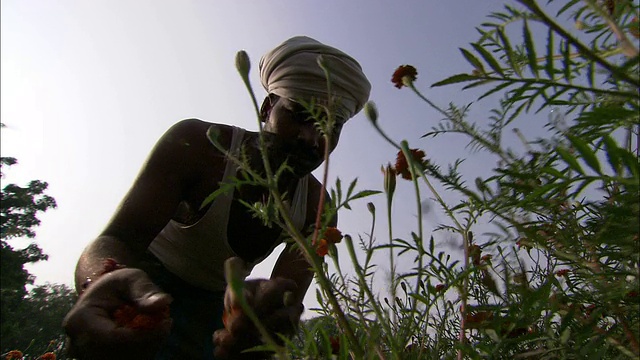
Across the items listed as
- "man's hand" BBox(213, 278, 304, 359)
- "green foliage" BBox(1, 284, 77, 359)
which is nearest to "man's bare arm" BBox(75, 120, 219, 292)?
"man's hand" BBox(213, 278, 304, 359)

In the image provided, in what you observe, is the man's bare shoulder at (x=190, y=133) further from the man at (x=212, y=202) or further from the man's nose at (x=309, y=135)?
the man's nose at (x=309, y=135)

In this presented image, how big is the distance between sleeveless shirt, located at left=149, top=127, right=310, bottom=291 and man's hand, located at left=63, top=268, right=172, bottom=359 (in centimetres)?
92

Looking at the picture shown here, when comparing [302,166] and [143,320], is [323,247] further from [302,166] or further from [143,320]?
[302,166]

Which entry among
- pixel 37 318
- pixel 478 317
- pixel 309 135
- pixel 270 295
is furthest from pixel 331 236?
pixel 37 318

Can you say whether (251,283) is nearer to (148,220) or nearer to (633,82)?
(633,82)

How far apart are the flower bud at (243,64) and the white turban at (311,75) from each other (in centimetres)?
88

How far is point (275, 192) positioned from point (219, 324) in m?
1.52

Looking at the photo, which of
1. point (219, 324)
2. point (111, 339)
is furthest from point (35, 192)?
point (111, 339)

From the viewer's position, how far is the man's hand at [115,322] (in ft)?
2.03

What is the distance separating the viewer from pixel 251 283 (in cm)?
67

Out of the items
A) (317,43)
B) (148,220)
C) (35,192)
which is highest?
(35,192)

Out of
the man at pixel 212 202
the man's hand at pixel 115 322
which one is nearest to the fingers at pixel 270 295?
the man's hand at pixel 115 322

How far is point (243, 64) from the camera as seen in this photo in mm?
692

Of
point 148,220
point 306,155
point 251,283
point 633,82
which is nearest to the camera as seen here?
point 633,82
